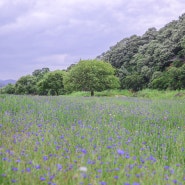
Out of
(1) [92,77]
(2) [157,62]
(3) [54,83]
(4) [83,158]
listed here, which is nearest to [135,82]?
(2) [157,62]

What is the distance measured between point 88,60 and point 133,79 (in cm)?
603

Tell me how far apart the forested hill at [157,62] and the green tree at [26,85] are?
22463 mm

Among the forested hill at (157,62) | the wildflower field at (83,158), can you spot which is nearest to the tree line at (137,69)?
the forested hill at (157,62)

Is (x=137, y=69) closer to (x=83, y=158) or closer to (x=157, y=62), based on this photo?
(x=157, y=62)

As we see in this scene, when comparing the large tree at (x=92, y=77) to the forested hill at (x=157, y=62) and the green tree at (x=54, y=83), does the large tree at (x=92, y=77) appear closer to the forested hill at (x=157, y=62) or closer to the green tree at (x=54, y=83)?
the forested hill at (x=157, y=62)

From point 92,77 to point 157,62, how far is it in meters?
9.54

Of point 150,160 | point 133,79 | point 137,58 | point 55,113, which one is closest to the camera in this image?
point 150,160

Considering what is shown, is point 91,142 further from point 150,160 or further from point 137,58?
point 137,58

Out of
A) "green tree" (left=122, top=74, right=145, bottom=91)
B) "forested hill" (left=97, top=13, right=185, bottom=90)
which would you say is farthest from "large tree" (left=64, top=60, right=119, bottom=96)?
"forested hill" (left=97, top=13, right=185, bottom=90)

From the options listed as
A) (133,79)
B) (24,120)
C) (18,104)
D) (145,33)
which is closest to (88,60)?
(133,79)

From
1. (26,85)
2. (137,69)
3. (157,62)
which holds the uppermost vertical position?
(157,62)

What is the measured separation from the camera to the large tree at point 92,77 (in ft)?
96.3

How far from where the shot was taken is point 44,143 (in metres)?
3.90

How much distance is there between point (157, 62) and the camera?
111 ft
